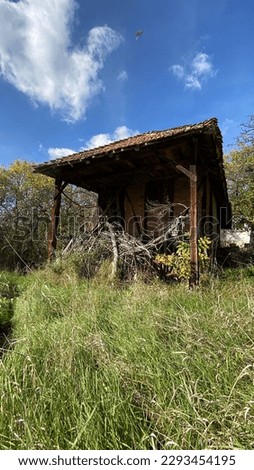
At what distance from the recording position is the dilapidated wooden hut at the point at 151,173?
6527mm

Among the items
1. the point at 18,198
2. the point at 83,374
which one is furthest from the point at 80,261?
the point at 18,198

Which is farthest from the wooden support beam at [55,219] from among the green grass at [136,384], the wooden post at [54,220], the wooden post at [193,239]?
the green grass at [136,384]

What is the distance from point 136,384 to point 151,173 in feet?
25.9

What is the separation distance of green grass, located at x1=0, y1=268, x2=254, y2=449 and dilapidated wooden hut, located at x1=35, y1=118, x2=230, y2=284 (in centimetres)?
337

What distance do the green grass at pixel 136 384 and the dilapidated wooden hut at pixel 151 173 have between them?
337 cm

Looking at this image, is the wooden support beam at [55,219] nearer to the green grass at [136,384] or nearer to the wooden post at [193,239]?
the wooden post at [193,239]

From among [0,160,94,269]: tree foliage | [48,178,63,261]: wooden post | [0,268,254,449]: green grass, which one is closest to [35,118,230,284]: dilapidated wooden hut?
[48,178,63,261]: wooden post

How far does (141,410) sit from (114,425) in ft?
0.81

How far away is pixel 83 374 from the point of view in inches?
97.1

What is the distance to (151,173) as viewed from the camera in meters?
9.60

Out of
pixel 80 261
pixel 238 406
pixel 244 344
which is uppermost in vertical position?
pixel 80 261

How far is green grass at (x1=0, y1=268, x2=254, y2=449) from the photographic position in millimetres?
1854

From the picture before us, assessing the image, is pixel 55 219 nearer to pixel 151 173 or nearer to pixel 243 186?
pixel 151 173
